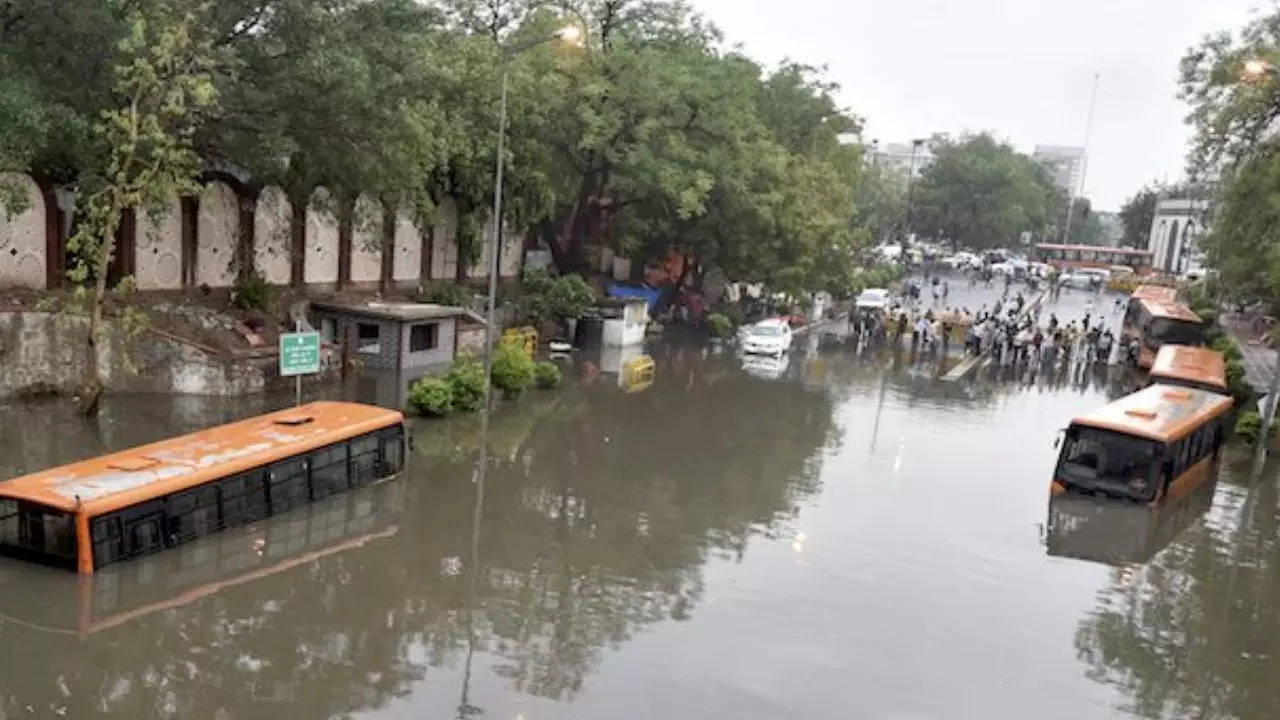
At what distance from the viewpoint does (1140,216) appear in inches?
4806

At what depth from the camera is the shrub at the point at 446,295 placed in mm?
36281

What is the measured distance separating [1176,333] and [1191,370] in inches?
486

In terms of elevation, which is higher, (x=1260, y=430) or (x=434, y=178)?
(x=434, y=178)

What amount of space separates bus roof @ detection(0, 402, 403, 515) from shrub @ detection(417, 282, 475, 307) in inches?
682

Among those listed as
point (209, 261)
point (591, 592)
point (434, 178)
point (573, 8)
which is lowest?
point (591, 592)

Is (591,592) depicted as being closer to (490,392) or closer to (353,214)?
(490,392)

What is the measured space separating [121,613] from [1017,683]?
36.8ft

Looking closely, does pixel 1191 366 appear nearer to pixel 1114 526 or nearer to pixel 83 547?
pixel 1114 526

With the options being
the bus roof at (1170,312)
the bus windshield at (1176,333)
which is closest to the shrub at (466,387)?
the bus windshield at (1176,333)

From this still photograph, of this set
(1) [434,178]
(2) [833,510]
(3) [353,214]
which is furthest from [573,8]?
(2) [833,510]

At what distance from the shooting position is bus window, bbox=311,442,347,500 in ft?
57.4

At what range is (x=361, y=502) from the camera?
60.1ft

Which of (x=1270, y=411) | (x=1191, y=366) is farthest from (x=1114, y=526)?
(x=1191, y=366)

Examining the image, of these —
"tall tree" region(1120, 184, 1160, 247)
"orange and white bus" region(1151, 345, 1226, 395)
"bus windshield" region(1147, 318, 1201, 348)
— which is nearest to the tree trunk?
"orange and white bus" region(1151, 345, 1226, 395)
